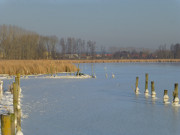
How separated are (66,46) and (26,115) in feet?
350

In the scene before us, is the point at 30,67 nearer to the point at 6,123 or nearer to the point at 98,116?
the point at 98,116

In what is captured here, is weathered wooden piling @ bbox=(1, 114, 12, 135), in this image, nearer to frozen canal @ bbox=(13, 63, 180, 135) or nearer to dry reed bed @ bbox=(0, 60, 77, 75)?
frozen canal @ bbox=(13, 63, 180, 135)

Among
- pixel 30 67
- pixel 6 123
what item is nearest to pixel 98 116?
pixel 6 123

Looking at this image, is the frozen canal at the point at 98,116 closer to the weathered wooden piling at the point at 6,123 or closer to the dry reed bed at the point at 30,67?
the weathered wooden piling at the point at 6,123

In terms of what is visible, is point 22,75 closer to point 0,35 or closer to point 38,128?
point 38,128

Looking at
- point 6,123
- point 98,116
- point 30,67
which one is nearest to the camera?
point 6,123

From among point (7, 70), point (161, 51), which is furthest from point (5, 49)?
point (161, 51)

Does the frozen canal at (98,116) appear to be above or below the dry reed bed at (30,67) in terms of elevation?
below

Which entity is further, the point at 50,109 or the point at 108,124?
the point at 50,109

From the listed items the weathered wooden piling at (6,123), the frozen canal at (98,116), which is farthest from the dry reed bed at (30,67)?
the weathered wooden piling at (6,123)

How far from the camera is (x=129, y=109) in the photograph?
1129 centimetres

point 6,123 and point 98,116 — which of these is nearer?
point 6,123

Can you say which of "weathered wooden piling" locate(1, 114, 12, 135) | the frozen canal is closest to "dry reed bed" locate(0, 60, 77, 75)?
the frozen canal

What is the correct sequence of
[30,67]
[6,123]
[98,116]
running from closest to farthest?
[6,123], [98,116], [30,67]
